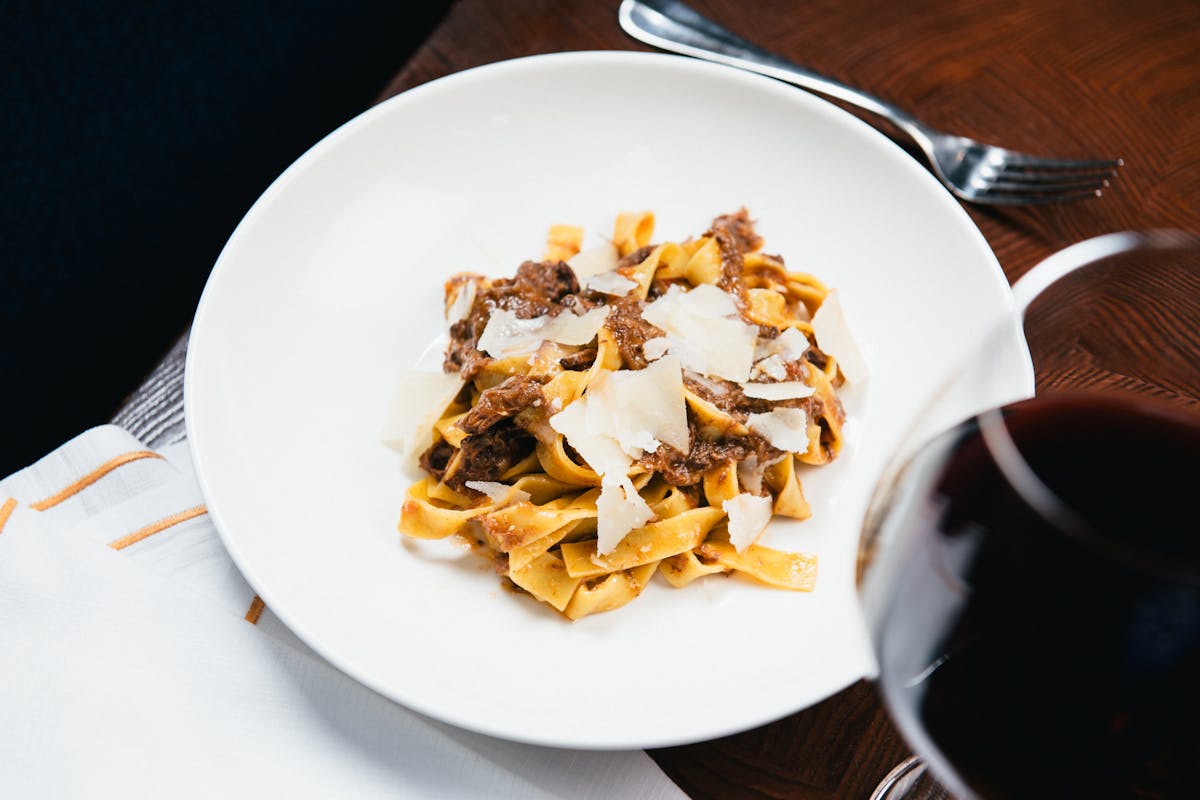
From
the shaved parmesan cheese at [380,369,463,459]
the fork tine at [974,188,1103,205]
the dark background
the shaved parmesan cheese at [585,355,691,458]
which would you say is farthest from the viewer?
the dark background

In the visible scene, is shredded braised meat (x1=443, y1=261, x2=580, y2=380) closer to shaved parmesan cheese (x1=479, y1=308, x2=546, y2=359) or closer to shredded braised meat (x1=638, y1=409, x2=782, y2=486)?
shaved parmesan cheese (x1=479, y1=308, x2=546, y2=359)

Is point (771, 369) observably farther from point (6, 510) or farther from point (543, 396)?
point (6, 510)

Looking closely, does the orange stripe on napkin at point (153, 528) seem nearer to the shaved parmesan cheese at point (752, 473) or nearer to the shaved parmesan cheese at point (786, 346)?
the shaved parmesan cheese at point (752, 473)

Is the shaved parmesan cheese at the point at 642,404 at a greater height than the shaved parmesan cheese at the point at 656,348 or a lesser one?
lesser

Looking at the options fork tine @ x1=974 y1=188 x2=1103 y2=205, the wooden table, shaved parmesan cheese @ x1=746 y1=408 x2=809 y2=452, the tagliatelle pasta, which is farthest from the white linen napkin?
fork tine @ x1=974 y1=188 x2=1103 y2=205

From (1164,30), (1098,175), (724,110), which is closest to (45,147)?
(724,110)

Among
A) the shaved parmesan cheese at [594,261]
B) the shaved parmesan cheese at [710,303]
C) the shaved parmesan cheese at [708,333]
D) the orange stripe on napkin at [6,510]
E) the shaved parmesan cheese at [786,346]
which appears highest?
the shaved parmesan cheese at [710,303]

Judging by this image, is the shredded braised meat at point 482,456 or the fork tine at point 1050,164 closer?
the shredded braised meat at point 482,456

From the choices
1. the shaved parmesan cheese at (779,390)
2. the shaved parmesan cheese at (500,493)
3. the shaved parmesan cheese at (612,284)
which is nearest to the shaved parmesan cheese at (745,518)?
the shaved parmesan cheese at (779,390)

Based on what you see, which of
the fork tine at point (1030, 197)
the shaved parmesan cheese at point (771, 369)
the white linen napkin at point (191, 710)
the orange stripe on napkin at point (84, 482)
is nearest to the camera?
the white linen napkin at point (191, 710)
